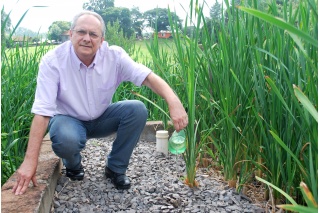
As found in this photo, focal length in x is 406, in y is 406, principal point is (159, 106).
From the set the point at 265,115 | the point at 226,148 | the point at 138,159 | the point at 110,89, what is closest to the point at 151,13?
the point at 110,89

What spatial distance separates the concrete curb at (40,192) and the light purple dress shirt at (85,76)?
0.27 meters

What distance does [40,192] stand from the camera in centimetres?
175

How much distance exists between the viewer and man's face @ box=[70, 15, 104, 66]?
7.09ft

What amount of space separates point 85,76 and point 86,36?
0.23 metres

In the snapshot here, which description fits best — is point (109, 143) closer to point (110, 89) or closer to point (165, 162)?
point (165, 162)

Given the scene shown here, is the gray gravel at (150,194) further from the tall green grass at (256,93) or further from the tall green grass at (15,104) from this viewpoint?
the tall green grass at (15,104)

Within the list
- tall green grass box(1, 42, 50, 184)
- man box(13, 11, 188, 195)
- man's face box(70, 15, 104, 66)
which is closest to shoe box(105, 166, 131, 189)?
man box(13, 11, 188, 195)

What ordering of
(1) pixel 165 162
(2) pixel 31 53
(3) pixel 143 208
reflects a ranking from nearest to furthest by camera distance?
(3) pixel 143 208 → (1) pixel 165 162 → (2) pixel 31 53

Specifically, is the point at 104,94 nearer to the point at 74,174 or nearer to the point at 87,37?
the point at 87,37

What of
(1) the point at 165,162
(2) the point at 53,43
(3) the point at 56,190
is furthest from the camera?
(2) the point at 53,43

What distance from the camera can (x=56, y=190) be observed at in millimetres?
2158

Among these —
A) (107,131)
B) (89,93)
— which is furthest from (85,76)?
(107,131)

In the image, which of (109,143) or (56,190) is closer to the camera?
(56,190)

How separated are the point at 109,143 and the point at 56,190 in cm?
117
